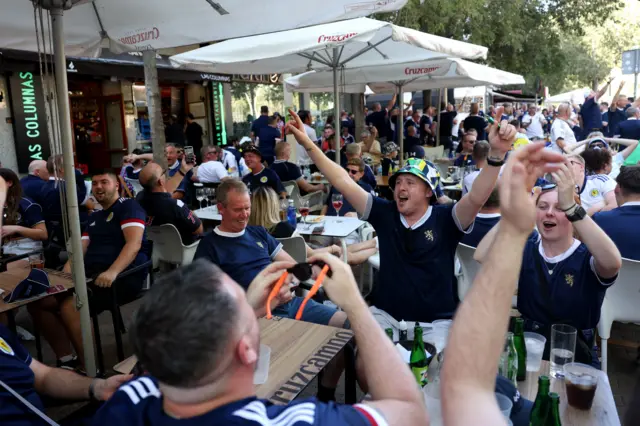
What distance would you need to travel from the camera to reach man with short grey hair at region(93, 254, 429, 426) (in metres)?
1.13

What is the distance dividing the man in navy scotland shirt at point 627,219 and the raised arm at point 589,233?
1.19 m

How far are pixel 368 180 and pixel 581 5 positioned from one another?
13.7m

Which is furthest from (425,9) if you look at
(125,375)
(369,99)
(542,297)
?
(369,99)

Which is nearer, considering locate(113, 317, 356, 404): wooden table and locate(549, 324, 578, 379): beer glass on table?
locate(113, 317, 356, 404): wooden table

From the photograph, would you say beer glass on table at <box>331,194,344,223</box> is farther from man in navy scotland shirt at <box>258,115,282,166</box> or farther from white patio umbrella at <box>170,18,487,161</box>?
man in navy scotland shirt at <box>258,115,282,166</box>

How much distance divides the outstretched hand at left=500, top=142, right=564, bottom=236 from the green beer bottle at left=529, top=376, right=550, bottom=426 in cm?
89

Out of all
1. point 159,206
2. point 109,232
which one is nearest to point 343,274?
point 109,232

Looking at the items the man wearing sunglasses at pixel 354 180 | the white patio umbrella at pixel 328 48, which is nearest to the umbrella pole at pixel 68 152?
the white patio umbrella at pixel 328 48

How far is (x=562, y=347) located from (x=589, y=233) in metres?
0.63

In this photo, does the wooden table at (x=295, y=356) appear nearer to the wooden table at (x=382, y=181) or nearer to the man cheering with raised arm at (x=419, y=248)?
the man cheering with raised arm at (x=419, y=248)

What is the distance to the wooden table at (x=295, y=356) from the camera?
6.63ft

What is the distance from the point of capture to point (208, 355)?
1126 millimetres

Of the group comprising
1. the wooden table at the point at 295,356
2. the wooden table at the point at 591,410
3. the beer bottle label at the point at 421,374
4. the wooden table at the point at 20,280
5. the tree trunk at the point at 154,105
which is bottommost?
the wooden table at the point at 591,410

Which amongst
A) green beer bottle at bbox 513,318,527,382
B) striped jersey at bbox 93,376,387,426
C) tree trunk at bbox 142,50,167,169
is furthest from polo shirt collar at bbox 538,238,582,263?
tree trunk at bbox 142,50,167,169
